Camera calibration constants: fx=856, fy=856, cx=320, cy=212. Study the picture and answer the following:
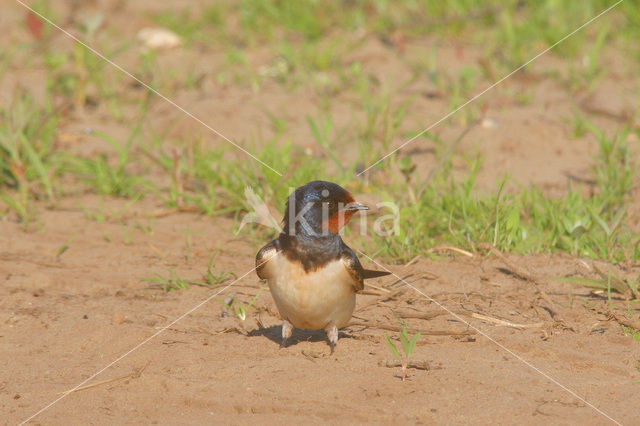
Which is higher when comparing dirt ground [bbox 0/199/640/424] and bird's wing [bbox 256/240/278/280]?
bird's wing [bbox 256/240/278/280]

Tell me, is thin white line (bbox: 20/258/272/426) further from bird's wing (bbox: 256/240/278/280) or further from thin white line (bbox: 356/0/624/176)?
thin white line (bbox: 356/0/624/176)

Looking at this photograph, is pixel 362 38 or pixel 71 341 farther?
pixel 362 38

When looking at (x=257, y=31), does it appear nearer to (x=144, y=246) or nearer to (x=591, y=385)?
(x=144, y=246)

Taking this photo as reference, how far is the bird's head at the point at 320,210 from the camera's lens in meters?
3.53

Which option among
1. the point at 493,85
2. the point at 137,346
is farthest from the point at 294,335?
the point at 493,85

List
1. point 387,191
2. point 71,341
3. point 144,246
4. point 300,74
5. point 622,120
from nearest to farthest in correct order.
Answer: point 71,341, point 144,246, point 387,191, point 622,120, point 300,74

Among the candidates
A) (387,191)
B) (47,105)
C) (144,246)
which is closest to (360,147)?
(387,191)

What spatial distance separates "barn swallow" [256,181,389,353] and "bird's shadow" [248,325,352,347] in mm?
307

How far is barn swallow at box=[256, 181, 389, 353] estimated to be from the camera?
11.5 ft

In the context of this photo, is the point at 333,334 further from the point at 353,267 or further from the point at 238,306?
the point at 238,306

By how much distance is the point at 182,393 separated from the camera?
10.8 feet

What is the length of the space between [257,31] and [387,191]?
3362 mm

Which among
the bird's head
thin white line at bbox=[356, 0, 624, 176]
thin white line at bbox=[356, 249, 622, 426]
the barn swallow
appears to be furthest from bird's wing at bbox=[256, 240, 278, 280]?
thin white line at bbox=[356, 0, 624, 176]

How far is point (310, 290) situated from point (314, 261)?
0.39 ft
